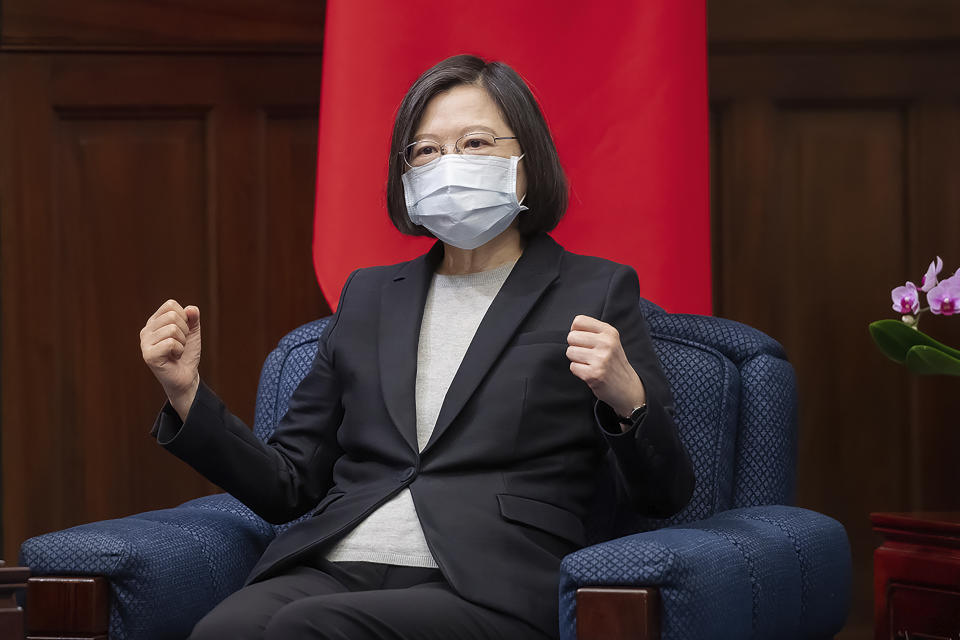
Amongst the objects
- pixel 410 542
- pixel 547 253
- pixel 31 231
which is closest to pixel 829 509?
pixel 547 253

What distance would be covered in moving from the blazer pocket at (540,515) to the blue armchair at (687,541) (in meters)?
0.07

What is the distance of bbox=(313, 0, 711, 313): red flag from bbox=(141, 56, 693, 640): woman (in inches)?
14.9

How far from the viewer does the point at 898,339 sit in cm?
176

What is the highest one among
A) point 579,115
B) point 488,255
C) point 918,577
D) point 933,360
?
point 579,115

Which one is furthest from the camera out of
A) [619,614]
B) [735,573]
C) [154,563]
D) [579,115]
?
[579,115]

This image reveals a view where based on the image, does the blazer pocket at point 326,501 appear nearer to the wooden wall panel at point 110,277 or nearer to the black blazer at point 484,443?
the black blazer at point 484,443

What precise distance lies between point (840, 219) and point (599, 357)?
1.51m

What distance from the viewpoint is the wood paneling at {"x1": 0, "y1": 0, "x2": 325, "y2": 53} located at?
2695 mm

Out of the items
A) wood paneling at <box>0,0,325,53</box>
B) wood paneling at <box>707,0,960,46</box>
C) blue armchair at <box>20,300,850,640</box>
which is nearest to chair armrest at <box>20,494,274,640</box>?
blue armchair at <box>20,300,850,640</box>

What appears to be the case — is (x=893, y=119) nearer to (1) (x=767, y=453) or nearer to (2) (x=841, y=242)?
(2) (x=841, y=242)

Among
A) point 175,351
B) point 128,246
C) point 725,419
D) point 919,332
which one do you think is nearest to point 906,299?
point 919,332

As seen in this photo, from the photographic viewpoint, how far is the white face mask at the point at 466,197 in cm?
166

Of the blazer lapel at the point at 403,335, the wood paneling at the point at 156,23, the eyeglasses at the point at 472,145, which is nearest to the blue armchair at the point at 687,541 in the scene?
the blazer lapel at the point at 403,335

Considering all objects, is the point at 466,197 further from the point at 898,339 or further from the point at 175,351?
the point at 898,339
